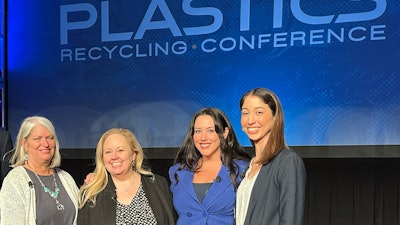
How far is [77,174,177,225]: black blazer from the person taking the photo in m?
2.23

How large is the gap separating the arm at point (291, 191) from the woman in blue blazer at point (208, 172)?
1.44ft

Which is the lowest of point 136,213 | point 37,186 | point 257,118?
point 136,213

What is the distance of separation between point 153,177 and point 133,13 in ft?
9.78

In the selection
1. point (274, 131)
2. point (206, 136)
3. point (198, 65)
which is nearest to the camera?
point (274, 131)

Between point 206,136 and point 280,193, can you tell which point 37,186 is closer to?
point 206,136

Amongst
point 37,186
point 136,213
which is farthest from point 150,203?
point 37,186

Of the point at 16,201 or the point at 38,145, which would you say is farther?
the point at 38,145

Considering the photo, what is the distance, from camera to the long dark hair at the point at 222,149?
7.90 ft

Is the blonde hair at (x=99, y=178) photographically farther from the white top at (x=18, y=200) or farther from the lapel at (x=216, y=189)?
the lapel at (x=216, y=189)

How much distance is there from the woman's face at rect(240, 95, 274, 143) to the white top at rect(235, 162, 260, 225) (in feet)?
0.64

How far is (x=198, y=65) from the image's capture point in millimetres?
4699

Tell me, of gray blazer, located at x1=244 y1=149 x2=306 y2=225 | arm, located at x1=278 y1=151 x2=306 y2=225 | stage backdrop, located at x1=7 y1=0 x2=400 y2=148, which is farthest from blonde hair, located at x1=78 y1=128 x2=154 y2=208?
stage backdrop, located at x1=7 y1=0 x2=400 y2=148

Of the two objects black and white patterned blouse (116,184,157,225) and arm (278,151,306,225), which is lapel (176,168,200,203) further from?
arm (278,151,306,225)

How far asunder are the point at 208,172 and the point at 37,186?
90 centimetres
